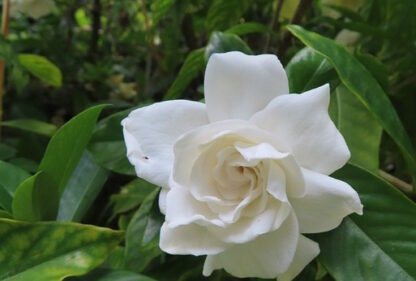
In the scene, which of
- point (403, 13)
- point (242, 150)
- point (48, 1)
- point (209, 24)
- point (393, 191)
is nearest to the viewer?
point (242, 150)

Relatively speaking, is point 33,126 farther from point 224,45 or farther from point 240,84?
point 240,84

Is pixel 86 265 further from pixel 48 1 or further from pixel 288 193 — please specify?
pixel 48 1

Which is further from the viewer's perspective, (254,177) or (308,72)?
(308,72)

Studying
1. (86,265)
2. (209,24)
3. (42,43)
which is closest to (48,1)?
(42,43)

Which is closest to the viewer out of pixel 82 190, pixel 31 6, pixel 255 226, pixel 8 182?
pixel 255 226

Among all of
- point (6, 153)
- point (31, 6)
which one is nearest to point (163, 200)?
point (6, 153)

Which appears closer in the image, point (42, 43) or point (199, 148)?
point (199, 148)

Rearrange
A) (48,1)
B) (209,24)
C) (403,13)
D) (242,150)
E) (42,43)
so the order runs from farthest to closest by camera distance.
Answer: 1. (42,43)
2. (48,1)
3. (209,24)
4. (403,13)
5. (242,150)
